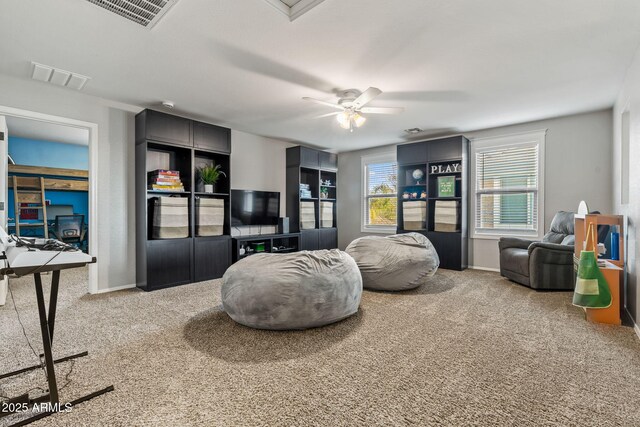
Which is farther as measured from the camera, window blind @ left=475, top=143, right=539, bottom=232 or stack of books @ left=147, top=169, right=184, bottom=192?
window blind @ left=475, top=143, right=539, bottom=232

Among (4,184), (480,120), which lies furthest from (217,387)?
(480,120)

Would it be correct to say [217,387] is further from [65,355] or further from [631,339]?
[631,339]

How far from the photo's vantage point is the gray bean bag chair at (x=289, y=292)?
2375 millimetres

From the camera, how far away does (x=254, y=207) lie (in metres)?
5.38

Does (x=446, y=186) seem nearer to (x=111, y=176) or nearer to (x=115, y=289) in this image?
(x=111, y=176)

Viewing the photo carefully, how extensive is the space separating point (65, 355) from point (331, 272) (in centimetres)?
195

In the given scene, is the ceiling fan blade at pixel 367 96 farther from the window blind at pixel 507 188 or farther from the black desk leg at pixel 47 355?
the window blind at pixel 507 188

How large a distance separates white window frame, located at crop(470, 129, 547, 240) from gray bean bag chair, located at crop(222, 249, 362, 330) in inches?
137

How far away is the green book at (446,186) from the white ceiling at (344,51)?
1.43 metres

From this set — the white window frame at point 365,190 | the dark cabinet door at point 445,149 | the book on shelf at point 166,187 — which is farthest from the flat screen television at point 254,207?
the dark cabinet door at point 445,149

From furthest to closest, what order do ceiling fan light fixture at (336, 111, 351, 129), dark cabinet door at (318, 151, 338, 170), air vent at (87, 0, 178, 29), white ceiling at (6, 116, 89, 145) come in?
dark cabinet door at (318, 151, 338, 170) → white ceiling at (6, 116, 89, 145) → ceiling fan light fixture at (336, 111, 351, 129) → air vent at (87, 0, 178, 29)

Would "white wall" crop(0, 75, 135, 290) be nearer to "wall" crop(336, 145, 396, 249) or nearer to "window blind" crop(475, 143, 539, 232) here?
"wall" crop(336, 145, 396, 249)

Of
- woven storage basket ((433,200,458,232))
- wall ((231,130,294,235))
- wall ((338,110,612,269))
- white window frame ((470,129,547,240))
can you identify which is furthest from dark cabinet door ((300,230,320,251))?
wall ((338,110,612,269))

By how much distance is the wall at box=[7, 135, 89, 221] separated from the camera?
5.88 meters
